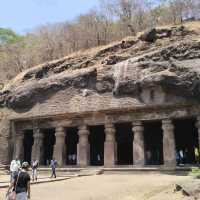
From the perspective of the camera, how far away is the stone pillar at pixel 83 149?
2094 cm

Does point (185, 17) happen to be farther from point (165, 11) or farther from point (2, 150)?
point (2, 150)

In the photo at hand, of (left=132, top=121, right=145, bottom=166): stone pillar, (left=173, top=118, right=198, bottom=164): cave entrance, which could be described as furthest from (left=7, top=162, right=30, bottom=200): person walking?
(left=173, top=118, right=198, bottom=164): cave entrance

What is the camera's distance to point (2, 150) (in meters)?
23.2

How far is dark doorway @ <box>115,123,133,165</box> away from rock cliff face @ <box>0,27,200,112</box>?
459 centimetres

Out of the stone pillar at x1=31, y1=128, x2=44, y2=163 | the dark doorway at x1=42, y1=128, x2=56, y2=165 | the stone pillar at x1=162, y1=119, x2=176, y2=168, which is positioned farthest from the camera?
the dark doorway at x1=42, y1=128, x2=56, y2=165

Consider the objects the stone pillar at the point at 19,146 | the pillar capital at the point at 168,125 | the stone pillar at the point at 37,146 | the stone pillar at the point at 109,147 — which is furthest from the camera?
the stone pillar at the point at 19,146

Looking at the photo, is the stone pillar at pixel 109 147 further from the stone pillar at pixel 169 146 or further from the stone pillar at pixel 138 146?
the stone pillar at pixel 169 146

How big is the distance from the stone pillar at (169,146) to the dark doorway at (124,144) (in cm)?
475

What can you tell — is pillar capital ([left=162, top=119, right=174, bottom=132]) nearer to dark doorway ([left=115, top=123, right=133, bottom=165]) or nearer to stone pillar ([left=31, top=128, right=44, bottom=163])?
dark doorway ([left=115, top=123, right=133, bottom=165])

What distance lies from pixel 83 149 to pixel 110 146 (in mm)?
1917

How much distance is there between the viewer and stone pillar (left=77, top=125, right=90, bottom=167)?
2094 cm

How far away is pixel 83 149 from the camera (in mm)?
21188

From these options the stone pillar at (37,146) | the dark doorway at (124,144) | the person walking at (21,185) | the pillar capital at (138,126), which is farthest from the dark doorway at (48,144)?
the person walking at (21,185)

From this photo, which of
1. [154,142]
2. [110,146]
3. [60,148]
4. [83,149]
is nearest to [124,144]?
→ [154,142]
